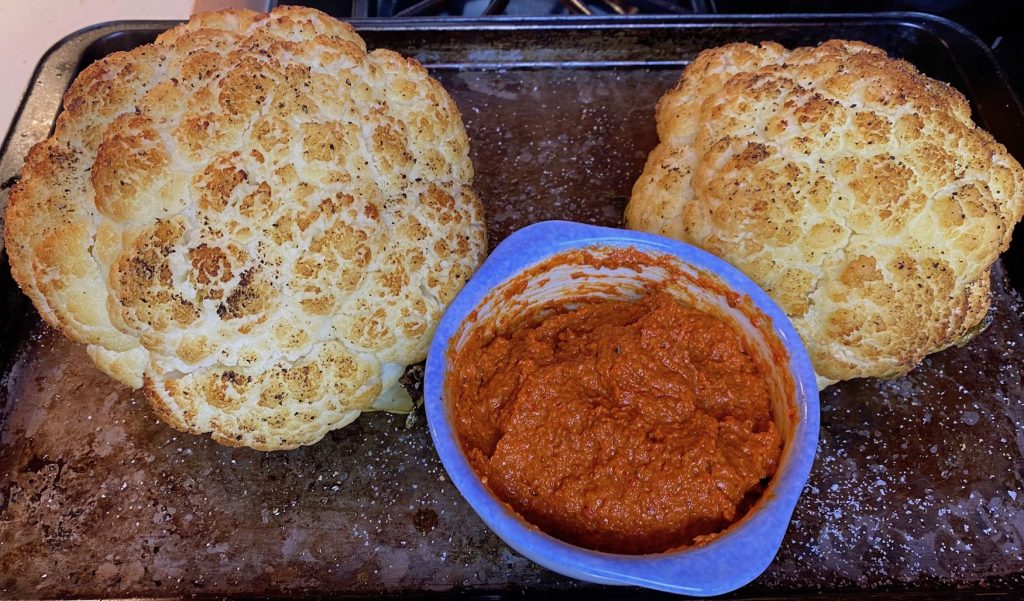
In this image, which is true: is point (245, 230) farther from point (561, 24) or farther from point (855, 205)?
point (561, 24)

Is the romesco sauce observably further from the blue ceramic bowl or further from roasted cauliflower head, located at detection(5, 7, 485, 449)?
roasted cauliflower head, located at detection(5, 7, 485, 449)

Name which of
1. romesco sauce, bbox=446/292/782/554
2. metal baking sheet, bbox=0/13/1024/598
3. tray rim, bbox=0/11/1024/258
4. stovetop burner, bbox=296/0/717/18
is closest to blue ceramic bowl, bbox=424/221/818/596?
romesco sauce, bbox=446/292/782/554

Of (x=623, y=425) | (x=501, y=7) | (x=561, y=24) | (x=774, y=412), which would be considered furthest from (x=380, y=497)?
(x=501, y=7)

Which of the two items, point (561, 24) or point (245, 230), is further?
point (561, 24)

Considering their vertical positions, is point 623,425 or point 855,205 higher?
point 855,205

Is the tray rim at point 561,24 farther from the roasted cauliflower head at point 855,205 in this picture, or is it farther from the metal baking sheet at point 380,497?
the roasted cauliflower head at point 855,205

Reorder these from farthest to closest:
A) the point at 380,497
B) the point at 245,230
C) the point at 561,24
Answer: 1. the point at 561,24
2. the point at 380,497
3. the point at 245,230

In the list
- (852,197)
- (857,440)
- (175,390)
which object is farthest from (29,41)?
(857,440)
